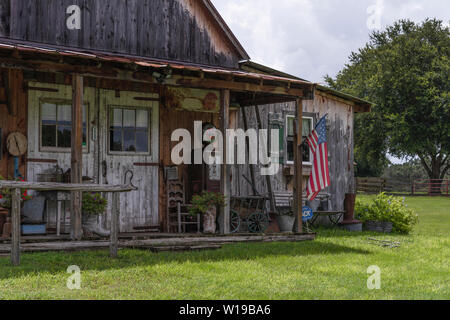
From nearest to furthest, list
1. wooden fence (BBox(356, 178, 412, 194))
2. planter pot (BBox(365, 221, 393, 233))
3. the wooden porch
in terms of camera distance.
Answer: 1. the wooden porch
2. planter pot (BBox(365, 221, 393, 233))
3. wooden fence (BBox(356, 178, 412, 194))

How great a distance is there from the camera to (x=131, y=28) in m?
12.7

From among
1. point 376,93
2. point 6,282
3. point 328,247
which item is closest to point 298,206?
point 328,247

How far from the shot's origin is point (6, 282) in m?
6.93

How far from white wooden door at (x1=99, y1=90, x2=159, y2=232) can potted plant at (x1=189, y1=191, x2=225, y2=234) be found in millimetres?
1337

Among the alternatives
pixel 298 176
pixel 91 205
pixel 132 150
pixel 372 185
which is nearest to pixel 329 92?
pixel 298 176

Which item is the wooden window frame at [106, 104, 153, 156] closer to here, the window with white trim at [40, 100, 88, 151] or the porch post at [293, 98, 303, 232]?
the window with white trim at [40, 100, 88, 151]

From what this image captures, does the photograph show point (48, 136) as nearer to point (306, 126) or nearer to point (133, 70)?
point (133, 70)

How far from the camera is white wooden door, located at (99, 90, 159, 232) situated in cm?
1210

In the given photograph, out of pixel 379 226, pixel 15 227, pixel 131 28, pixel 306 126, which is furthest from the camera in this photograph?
pixel 306 126

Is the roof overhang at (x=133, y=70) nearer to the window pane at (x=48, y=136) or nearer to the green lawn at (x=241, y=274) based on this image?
the window pane at (x=48, y=136)

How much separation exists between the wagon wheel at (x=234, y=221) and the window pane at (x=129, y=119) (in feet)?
9.58

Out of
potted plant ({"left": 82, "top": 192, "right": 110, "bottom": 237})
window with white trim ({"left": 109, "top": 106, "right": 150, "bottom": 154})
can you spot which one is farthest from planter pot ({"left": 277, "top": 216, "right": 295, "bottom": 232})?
potted plant ({"left": 82, "top": 192, "right": 110, "bottom": 237})

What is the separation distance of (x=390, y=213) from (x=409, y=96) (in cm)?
2247

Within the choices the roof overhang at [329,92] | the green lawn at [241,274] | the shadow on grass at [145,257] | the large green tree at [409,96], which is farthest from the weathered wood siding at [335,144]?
the large green tree at [409,96]
